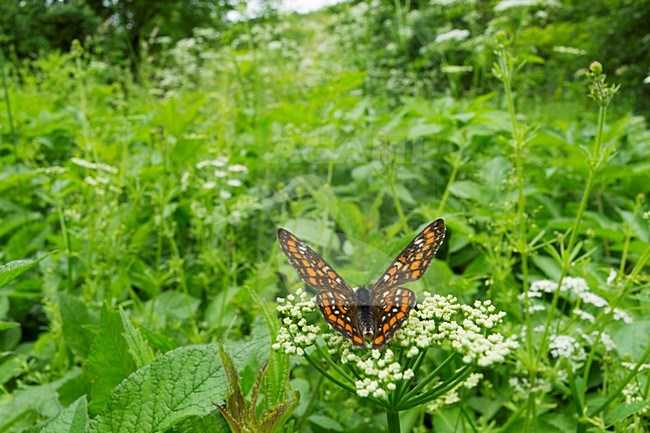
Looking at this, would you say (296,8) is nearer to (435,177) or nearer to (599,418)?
(435,177)

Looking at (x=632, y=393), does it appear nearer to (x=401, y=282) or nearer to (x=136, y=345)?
(x=401, y=282)

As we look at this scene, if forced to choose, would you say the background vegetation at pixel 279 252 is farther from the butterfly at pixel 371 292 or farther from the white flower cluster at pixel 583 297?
the butterfly at pixel 371 292

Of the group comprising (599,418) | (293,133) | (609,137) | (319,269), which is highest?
(319,269)

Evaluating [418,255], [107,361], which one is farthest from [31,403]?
[418,255]

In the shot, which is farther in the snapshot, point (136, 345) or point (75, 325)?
point (75, 325)

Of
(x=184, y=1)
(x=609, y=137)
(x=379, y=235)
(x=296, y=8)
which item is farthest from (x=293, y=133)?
(x=184, y=1)

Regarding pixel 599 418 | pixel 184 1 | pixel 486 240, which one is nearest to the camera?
pixel 599 418

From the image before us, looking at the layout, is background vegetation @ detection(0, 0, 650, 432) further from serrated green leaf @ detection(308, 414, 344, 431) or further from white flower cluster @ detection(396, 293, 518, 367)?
white flower cluster @ detection(396, 293, 518, 367)
